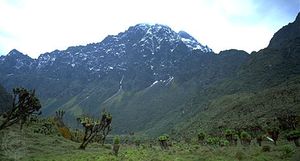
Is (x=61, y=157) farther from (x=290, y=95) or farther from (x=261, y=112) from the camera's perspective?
(x=290, y=95)

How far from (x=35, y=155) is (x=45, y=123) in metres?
38.2

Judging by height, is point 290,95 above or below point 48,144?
above

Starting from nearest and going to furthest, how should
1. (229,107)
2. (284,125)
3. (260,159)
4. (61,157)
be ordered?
(260,159), (61,157), (284,125), (229,107)

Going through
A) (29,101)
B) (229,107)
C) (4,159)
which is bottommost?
(4,159)

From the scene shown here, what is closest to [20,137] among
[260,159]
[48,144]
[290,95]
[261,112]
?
[48,144]

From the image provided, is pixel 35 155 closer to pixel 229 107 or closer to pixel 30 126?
pixel 30 126

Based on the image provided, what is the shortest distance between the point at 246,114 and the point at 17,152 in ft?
401

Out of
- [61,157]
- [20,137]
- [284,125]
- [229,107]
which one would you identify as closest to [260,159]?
[61,157]

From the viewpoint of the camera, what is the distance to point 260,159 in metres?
46.4

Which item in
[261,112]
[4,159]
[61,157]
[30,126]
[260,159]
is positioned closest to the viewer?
[4,159]

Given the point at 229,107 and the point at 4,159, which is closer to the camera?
the point at 4,159

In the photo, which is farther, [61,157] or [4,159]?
[61,157]

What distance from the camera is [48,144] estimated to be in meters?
63.4

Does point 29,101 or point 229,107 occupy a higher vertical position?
point 229,107
